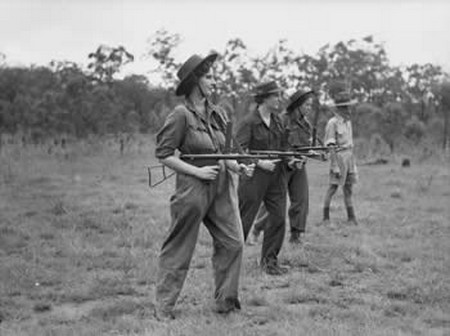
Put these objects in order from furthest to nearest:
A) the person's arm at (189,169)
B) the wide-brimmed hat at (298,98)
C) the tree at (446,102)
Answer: the tree at (446,102) < the wide-brimmed hat at (298,98) < the person's arm at (189,169)

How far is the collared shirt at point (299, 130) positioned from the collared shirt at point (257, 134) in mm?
1454

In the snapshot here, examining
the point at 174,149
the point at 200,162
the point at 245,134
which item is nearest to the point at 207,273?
the point at 245,134

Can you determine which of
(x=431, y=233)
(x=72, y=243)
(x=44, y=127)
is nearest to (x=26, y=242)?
(x=72, y=243)

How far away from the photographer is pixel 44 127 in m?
27.3

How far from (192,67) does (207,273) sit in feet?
8.77

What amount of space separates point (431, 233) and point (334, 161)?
177cm

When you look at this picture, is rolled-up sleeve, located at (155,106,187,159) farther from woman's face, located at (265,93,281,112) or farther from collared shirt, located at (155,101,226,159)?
woman's face, located at (265,93,281,112)

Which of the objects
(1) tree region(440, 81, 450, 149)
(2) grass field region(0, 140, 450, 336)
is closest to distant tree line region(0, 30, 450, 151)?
(1) tree region(440, 81, 450, 149)

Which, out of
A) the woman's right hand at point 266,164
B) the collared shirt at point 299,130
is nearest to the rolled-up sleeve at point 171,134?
the woman's right hand at point 266,164

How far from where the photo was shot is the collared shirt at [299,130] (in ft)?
29.7

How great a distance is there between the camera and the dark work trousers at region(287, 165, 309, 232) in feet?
29.9

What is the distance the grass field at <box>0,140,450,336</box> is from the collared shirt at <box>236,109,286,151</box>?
1332mm

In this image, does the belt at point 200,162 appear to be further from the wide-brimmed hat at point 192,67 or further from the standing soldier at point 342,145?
the standing soldier at point 342,145

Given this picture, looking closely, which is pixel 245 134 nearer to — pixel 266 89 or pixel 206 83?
pixel 266 89
